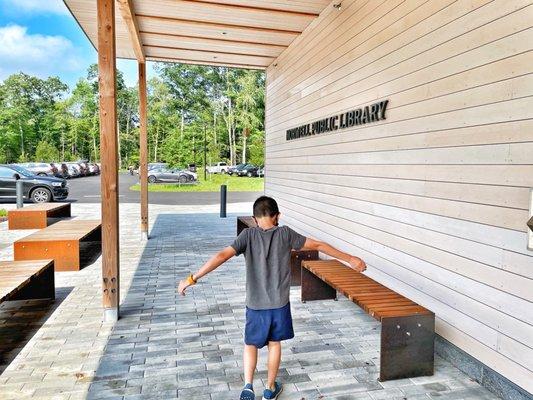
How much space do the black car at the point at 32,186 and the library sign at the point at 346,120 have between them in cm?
1169

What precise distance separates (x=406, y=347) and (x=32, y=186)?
15778mm

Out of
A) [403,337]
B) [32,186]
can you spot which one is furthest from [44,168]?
[403,337]

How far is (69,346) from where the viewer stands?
3746 mm

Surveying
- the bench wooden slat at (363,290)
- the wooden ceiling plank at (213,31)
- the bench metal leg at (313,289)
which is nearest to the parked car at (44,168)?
the wooden ceiling plank at (213,31)

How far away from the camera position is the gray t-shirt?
271cm

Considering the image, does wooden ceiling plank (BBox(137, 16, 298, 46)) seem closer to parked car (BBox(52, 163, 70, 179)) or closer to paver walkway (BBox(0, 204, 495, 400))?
paver walkway (BBox(0, 204, 495, 400))

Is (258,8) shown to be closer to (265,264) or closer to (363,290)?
(363,290)

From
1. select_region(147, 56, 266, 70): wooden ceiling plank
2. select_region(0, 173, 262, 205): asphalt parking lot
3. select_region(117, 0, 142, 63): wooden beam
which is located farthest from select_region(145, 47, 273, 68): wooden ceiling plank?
select_region(0, 173, 262, 205): asphalt parking lot

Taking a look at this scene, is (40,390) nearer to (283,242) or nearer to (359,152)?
(283,242)

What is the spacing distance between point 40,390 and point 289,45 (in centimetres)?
698

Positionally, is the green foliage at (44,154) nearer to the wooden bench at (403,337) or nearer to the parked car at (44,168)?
the parked car at (44,168)

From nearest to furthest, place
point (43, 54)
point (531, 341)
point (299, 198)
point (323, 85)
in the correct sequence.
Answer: point (531, 341) → point (323, 85) → point (299, 198) → point (43, 54)

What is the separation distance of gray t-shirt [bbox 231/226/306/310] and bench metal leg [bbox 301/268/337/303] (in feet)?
7.80

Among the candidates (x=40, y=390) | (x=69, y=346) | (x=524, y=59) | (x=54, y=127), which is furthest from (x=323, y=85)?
(x=54, y=127)
